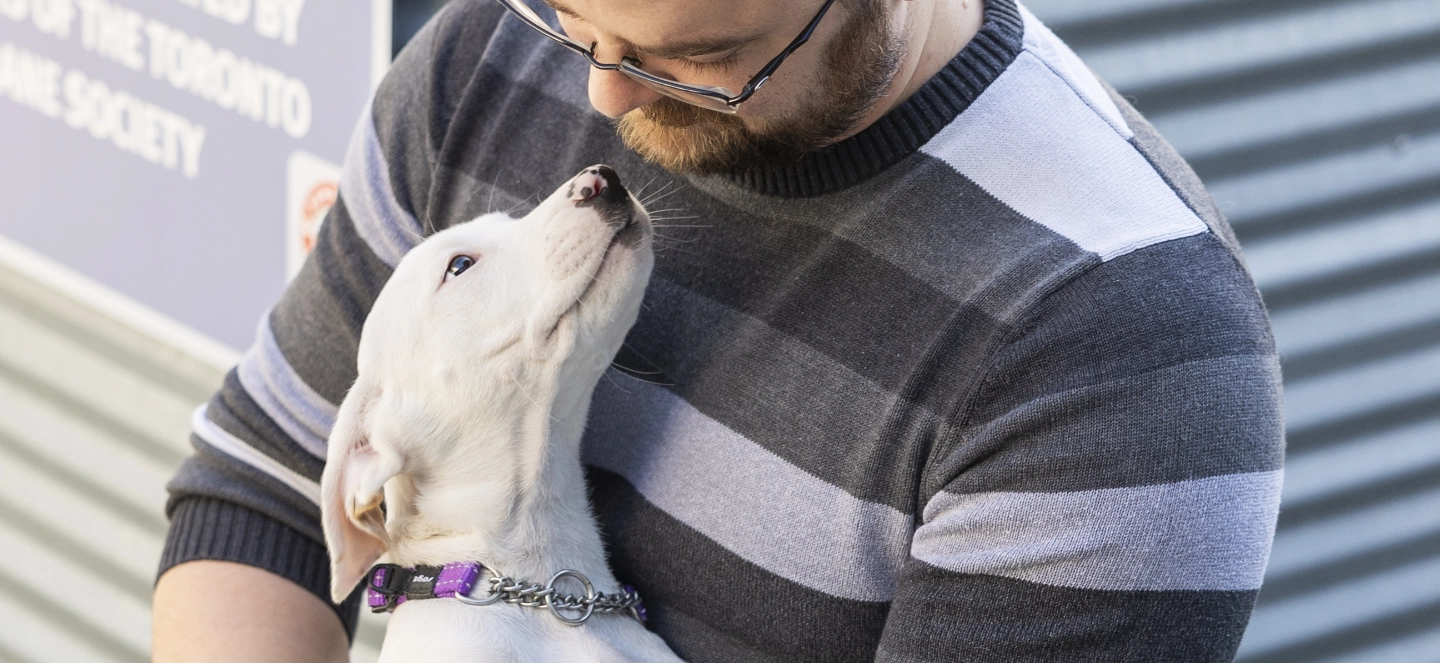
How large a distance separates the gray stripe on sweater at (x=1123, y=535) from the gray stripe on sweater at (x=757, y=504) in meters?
0.12

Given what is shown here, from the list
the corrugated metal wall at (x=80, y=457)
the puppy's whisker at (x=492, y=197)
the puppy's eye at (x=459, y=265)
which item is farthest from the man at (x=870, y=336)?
the corrugated metal wall at (x=80, y=457)

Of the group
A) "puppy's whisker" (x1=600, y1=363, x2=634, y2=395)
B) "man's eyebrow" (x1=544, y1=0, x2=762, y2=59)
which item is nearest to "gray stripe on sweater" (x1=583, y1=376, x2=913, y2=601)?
"puppy's whisker" (x1=600, y1=363, x2=634, y2=395)

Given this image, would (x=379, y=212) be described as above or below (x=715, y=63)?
below

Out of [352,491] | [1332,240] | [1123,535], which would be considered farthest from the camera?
[1332,240]

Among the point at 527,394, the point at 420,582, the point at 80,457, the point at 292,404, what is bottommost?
the point at 80,457

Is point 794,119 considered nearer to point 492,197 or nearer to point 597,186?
point 597,186

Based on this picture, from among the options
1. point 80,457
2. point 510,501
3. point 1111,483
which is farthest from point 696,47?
point 80,457

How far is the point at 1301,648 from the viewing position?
3010mm

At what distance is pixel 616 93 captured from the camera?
1.49m

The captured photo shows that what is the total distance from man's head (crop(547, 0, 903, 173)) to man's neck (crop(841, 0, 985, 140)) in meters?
0.03

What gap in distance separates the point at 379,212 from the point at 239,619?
23.6 inches

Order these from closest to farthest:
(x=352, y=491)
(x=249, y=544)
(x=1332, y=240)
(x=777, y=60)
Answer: (x=777, y=60), (x=352, y=491), (x=249, y=544), (x=1332, y=240)

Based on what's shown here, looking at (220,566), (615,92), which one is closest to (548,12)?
(615,92)

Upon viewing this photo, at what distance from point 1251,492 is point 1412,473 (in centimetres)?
192
